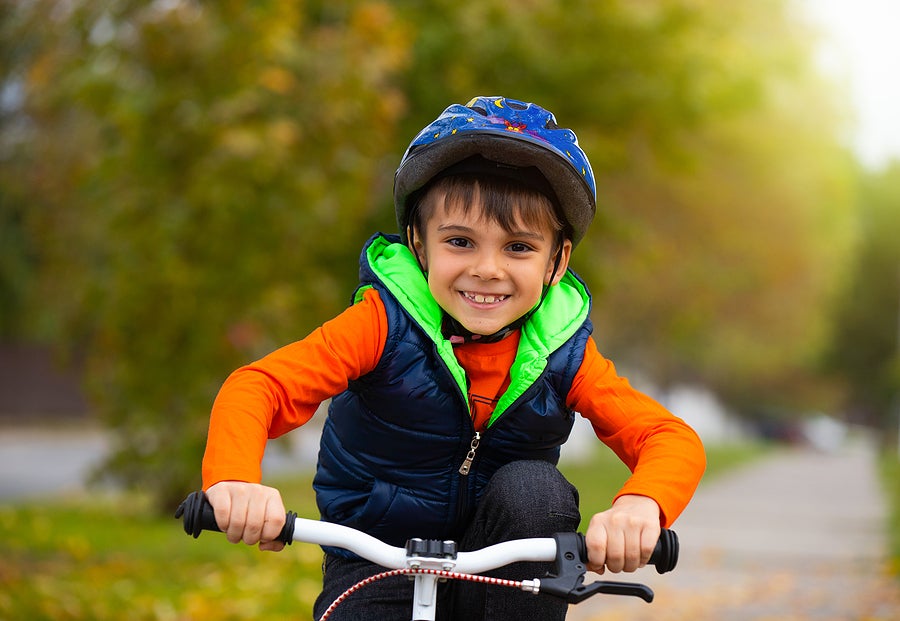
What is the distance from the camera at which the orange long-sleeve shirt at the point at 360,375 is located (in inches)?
89.6

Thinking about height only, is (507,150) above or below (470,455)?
above

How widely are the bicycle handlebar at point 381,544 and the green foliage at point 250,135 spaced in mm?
6395

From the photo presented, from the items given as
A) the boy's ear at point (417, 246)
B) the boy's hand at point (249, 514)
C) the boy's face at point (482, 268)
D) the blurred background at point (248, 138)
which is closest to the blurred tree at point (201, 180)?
the blurred background at point (248, 138)

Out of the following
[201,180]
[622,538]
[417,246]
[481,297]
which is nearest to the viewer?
[622,538]

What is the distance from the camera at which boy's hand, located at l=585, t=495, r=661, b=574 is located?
218 centimetres

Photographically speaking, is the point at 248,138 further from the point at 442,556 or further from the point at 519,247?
the point at 442,556

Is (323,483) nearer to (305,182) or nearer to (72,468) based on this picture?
(305,182)

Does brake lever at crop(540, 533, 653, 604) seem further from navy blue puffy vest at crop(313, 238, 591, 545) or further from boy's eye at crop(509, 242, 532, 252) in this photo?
boy's eye at crop(509, 242, 532, 252)

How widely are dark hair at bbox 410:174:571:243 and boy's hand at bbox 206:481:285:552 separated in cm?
88

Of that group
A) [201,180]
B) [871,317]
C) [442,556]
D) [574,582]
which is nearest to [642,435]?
[574,582]

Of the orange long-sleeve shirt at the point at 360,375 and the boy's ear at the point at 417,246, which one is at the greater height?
the boy's ear at the point at 417,246

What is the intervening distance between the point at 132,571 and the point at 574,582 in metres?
6.11

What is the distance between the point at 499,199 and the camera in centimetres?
265

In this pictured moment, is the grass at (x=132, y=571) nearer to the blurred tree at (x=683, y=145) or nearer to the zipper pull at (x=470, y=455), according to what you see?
the zipper pull at (x=470, y=455)
